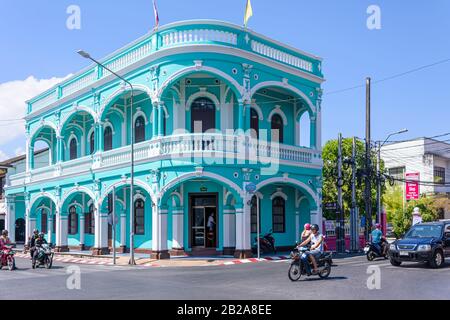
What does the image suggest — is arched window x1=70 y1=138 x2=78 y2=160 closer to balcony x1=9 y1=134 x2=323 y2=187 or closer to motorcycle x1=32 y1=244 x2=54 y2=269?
balcony x1=9 y1=134 x2=323 y2=187

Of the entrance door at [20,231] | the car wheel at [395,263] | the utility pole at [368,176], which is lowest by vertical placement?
the entrance door at [20,231]

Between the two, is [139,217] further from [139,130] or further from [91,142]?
[91,142]

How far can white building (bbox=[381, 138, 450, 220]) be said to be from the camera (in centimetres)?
4938

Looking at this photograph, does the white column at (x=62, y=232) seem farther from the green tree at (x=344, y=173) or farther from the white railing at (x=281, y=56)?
the green tree at (x=344, y=173)

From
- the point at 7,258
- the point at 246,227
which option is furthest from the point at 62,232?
the point at 246,227

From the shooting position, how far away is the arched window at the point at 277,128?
27.2 m

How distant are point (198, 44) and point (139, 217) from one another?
393 inches

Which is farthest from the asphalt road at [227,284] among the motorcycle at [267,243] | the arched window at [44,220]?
the arched window at [44,220]

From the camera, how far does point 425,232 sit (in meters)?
19.2

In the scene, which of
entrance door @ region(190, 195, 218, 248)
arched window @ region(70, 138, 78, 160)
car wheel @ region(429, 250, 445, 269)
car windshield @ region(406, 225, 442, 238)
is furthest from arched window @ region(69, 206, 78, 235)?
car wheel @ region(429, 250, 445, 269)

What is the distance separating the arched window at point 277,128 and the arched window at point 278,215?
3257mm
